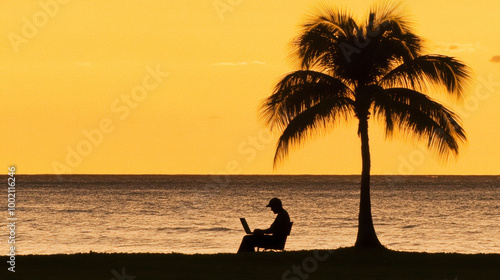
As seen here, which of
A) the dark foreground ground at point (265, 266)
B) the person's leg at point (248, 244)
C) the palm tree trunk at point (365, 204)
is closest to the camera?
the dark foreground ground at point (265, 266)

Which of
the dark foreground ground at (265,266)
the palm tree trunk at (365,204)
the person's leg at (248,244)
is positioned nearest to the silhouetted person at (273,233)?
the person's leg at (248,244)

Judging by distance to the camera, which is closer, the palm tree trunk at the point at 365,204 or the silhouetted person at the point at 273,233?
the silhouetted person at the point at 273,233

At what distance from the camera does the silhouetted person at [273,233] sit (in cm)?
2173

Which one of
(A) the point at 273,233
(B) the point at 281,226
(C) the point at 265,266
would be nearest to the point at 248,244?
(A) the point at 273,233

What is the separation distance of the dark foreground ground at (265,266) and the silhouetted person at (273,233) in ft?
1.75

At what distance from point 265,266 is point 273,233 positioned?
2445mm

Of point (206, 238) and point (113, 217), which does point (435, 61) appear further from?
point (113, 217)

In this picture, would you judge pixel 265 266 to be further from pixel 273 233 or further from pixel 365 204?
pixel 365 204

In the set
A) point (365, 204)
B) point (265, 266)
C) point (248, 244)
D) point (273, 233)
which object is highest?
point (365, 204)

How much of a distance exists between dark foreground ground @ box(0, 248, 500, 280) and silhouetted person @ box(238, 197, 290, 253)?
0.53m

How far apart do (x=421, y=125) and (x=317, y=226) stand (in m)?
32.1

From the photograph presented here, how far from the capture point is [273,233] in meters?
21.8

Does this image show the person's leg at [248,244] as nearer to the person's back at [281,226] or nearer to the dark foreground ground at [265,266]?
the person's back at [281,226]

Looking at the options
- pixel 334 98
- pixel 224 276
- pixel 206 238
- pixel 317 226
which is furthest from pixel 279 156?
pixel 317 226
